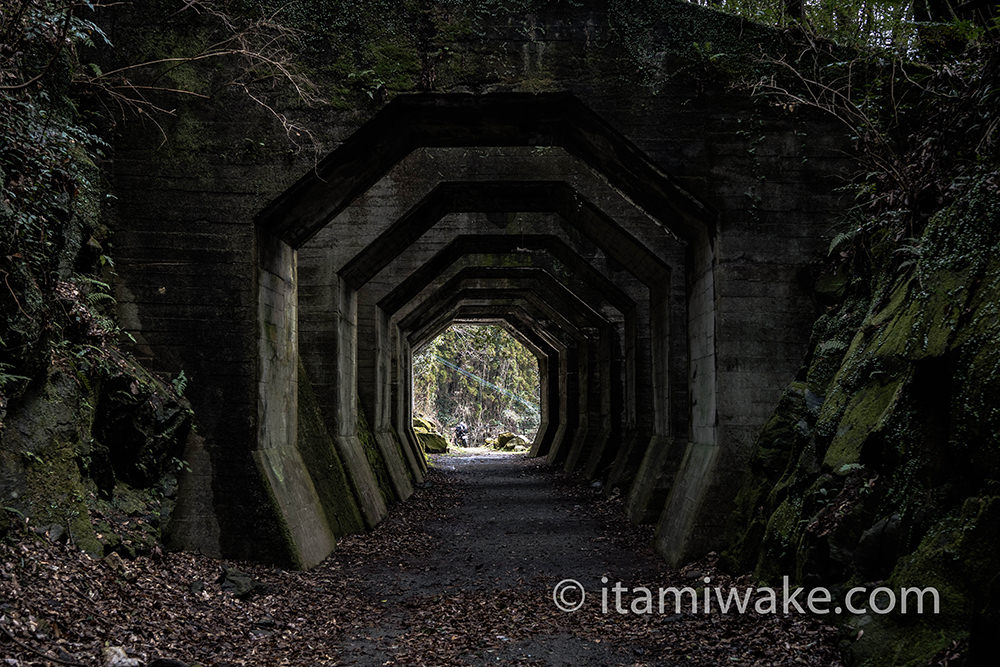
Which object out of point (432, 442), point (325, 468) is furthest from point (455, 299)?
point (432, 442)

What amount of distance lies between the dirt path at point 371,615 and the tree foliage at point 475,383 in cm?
3671

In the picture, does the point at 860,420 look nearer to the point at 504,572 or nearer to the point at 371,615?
the point at 371,615

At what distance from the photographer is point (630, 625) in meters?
6.55

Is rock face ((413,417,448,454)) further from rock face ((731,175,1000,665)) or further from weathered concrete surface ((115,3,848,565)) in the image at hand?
rock face ((731,175,1000,665))

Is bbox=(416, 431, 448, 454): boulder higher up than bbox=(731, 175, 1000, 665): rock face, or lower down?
lower down

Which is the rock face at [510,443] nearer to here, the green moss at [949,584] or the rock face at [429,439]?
the rock face at [429,439]

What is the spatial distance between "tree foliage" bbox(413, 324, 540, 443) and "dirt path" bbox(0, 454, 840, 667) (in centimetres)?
3671

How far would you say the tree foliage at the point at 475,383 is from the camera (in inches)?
1850

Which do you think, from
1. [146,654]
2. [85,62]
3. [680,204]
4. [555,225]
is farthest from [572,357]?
[146,654]

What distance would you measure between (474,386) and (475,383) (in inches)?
11.9

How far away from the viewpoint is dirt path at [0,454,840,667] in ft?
16.3

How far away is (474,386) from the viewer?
4925 cm

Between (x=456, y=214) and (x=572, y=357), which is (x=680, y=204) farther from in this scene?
(x=572, y=357)

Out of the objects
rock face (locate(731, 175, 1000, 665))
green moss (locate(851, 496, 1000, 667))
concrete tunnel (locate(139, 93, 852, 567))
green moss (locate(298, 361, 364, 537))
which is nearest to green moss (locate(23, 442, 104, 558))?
concrete tunnel (locate(139, 93, 852, 567))
